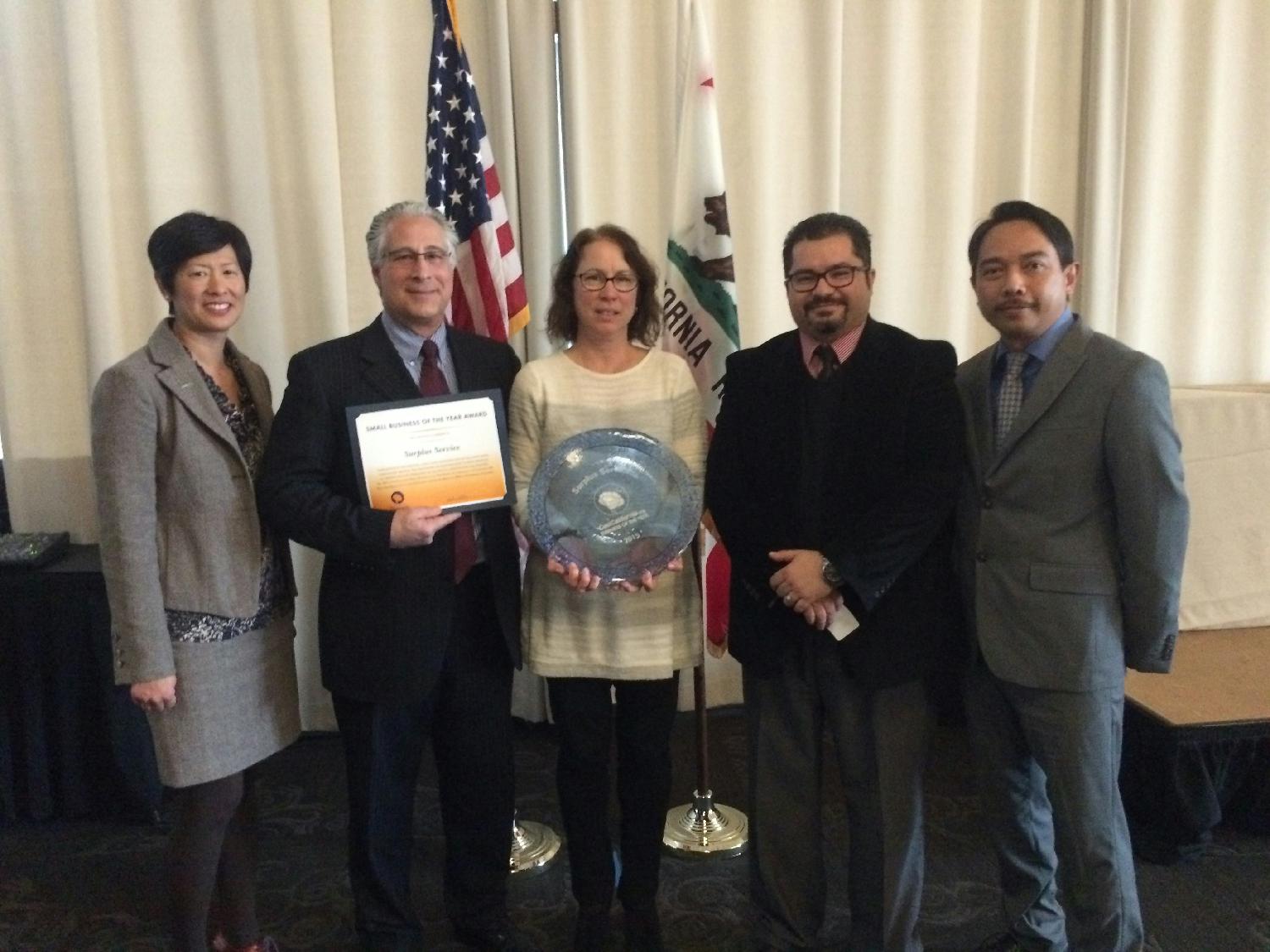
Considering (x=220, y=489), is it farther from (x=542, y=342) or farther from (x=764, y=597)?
(x=542, y=342)

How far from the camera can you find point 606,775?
2.14 metres

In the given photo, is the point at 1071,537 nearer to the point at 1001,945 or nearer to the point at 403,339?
the point at 1001,945

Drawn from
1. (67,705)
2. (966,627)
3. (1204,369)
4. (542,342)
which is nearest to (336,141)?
(542,342)

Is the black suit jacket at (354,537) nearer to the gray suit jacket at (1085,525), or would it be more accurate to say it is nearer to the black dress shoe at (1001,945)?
Answer: the gray suit jacket at (1085,525)

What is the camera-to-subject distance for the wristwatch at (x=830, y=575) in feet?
6.01

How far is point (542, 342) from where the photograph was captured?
3.53m

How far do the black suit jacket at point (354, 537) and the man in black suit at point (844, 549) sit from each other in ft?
2.00

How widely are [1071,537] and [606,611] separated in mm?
999

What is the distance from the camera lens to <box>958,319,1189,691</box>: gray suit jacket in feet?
5.81

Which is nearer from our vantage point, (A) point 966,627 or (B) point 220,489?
(B) point 220,489

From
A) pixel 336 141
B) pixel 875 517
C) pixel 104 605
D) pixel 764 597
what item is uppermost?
pixel 336 141

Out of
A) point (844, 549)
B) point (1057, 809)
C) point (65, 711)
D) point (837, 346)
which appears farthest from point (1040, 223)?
point (65, 711)

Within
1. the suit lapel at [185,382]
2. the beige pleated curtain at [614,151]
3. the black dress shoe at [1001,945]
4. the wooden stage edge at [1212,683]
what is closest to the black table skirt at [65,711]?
the beige pleated curtain at [614,151]

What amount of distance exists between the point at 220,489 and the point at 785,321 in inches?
94.1
